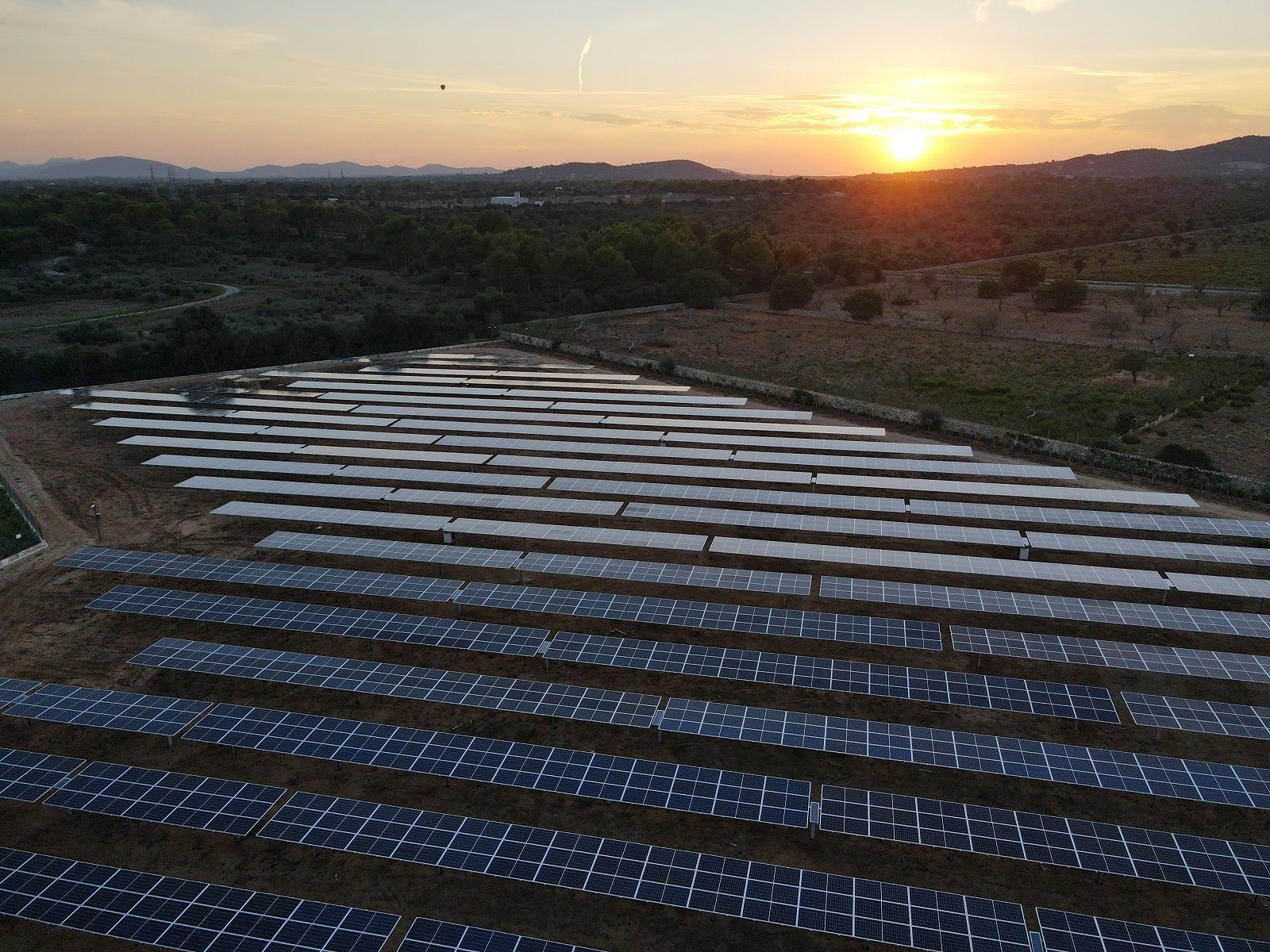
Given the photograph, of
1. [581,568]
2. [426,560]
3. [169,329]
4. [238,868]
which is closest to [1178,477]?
[581,568]

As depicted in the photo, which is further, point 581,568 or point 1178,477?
point 1178,477

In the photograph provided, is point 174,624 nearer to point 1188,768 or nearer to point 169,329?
point 1188,768

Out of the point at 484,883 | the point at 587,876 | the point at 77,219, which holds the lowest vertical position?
the point at 484,883

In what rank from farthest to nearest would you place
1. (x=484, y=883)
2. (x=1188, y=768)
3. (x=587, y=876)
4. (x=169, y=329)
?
(x=169, y=329) → (x=1188, y=768) → (x=484, y=883) → (x=587, y=876)

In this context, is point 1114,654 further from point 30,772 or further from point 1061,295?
point 1061,295

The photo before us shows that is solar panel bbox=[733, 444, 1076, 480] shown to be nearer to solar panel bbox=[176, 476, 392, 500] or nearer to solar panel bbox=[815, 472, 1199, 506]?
solar panel bbox=[815, 472, 1199, 506]

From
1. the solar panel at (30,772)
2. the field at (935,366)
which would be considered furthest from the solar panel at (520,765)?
the field at (935,366)

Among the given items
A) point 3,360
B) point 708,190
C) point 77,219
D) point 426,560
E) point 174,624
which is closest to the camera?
point 174,624

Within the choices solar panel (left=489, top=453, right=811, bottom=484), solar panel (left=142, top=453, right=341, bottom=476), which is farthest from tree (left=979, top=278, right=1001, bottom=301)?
solar panel (left=142, top=453, right=341, bottom=476)
